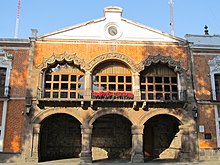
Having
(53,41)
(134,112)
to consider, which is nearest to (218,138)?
(134,112)

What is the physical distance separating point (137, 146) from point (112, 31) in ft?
28.3

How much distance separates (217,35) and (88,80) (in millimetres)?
10934

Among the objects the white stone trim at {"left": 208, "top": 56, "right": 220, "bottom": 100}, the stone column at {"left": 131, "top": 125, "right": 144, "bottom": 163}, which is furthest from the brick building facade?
the white stone trim at {"left": 208, "top": 56, "right": 220, "bottom": 100}

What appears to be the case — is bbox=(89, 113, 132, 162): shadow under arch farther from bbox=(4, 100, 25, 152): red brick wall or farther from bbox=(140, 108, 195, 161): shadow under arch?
bbox=(4, 100, 25, 152): red brick wall

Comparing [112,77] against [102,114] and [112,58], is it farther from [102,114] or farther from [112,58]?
[102,114]

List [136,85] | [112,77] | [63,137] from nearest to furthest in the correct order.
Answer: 1. [136,85]
2. [112,77]
3. [63,137]

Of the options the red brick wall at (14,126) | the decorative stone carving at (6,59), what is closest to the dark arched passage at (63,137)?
the red brick wall at (14,126)

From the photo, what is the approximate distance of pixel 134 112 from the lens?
1716cm

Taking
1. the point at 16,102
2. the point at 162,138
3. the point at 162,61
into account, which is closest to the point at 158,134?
the point at 162,138

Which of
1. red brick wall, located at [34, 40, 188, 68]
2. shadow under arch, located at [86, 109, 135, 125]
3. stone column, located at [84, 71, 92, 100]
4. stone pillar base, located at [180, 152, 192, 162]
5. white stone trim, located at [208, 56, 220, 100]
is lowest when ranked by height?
stone pillar base, located at [180, 152, 192, 162]

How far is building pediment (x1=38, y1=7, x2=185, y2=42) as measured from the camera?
1847cm

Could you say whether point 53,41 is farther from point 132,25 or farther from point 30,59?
point 132,25

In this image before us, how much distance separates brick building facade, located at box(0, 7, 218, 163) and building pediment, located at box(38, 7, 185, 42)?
0.25ft

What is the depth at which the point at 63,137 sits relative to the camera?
19984 mm
